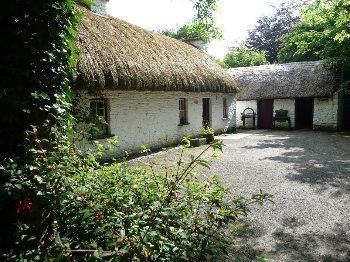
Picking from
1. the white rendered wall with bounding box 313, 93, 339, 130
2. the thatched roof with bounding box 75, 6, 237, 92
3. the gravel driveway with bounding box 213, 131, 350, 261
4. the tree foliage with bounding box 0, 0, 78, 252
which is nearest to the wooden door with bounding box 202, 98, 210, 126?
the thatched roof with bounding box 75, 6, 237, 92

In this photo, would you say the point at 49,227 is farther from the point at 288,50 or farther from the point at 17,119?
the point at 288,50

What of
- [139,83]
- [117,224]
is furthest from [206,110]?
[117,224]

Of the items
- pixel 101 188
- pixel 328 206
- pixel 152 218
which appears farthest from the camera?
pixel 328 206

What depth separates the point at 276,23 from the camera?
1439 inches

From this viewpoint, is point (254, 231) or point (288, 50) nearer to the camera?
point (254, 231)

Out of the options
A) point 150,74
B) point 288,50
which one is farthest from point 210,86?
point 288,50

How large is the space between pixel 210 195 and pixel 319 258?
2.43 metres

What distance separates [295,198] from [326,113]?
14.0m

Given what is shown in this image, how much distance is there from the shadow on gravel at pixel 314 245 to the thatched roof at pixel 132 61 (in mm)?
5512

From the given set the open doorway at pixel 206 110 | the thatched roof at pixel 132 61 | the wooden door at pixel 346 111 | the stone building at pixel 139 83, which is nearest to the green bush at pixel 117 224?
the thatched roof at pixel 132 61

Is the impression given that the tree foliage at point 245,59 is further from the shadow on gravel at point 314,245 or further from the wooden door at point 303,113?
the shadow on gravel at point 314,245

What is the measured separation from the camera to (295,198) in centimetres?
598

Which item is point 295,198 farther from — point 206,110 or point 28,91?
point 206,110

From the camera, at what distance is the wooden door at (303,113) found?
19.4m
